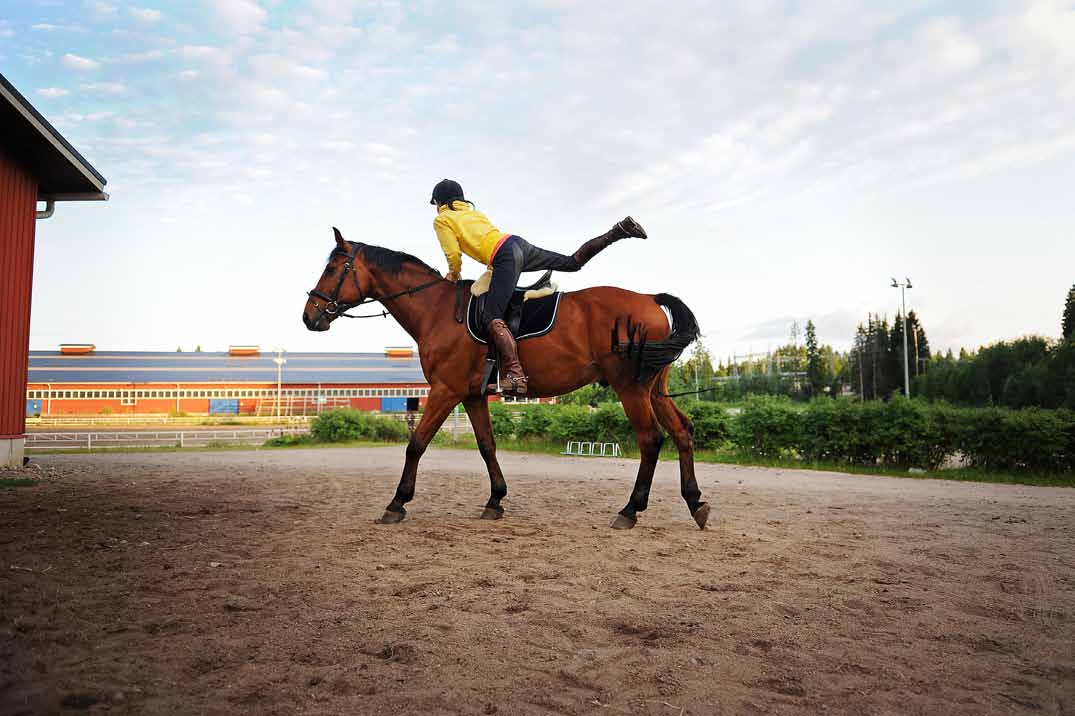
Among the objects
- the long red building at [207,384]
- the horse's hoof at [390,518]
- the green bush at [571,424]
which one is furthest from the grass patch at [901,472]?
the long red building at [207,384]

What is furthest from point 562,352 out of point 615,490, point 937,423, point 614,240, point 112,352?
point 112,352

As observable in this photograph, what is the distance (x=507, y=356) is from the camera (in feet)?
22.0

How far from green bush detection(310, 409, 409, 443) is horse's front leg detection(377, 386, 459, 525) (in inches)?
885

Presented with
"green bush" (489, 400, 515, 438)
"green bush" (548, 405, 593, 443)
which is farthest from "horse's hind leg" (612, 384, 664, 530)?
"green bush" (489, 400, 515, 438)

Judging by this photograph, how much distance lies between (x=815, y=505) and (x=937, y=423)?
26.9 feet

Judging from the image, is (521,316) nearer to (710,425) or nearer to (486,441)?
(486,441)

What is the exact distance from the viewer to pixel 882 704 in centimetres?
274

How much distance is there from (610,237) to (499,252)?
111 cm

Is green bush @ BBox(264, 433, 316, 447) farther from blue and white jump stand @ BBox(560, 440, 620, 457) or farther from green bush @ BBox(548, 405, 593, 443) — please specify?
blue and white jump stand @ BBox(560, 440, 620, 457)

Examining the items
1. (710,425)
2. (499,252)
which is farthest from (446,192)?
(710,425)

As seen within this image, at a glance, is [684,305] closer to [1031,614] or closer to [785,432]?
[1031,614]

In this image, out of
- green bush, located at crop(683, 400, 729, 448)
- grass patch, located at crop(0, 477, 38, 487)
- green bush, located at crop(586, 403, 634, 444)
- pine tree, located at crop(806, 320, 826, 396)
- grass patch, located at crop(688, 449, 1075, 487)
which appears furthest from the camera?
pine tree, located at crop(806, 320, 826, 396)

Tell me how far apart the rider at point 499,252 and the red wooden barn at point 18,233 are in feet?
27.5

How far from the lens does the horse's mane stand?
7.59 m
